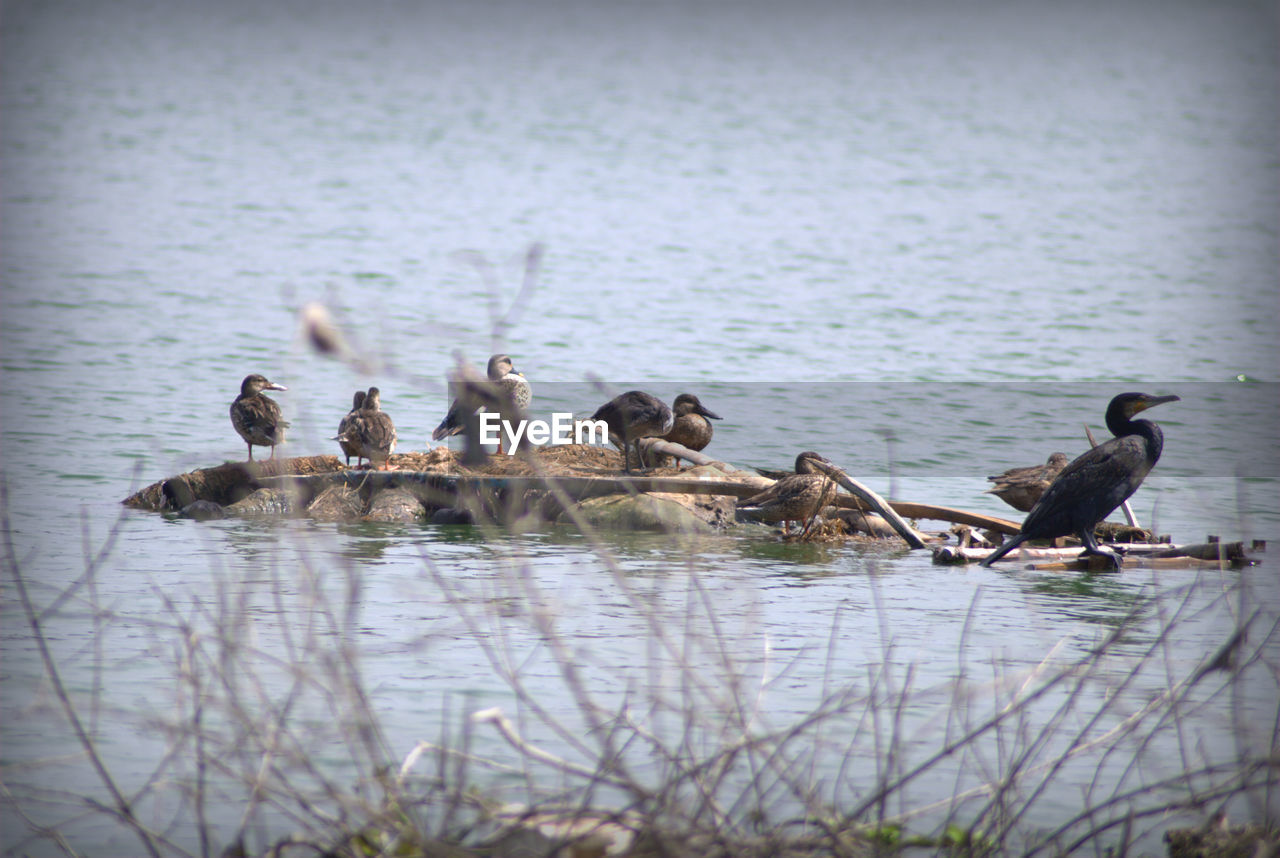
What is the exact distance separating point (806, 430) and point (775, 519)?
7033 millimetres

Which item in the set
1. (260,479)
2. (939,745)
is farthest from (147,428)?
(939,745)

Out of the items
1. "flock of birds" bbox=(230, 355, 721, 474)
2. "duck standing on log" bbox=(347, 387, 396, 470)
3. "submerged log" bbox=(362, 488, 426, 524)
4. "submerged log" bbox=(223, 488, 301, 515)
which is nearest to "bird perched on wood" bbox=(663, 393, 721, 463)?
"flock of birds" bbox=(230, 355, 721, 474)

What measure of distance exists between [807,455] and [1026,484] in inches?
72.6

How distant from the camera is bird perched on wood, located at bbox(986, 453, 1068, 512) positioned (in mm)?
Result: 11258

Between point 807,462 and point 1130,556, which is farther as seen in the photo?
point 807,462

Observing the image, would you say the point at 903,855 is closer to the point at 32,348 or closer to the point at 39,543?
the point at 39,543

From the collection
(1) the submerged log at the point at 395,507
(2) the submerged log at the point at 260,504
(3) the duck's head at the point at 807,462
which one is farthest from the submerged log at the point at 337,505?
(3) the duck's head at the point at 807,462

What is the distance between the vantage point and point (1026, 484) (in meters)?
11.3

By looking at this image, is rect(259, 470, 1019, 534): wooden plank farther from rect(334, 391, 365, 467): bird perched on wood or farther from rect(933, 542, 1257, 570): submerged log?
rect(933, 542, 1257, 570): submerged log

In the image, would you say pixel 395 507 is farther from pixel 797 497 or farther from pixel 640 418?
pixel 797 497

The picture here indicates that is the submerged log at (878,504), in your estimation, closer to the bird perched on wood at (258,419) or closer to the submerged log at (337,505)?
the submerged log at (337,505)

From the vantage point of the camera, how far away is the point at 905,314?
3391cm

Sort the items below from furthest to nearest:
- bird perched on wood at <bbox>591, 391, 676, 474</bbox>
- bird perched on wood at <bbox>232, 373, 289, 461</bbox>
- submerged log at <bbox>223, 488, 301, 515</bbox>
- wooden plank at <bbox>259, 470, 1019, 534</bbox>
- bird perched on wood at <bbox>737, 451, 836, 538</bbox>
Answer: bird perched on wood at <bbox>232, 373, 289, 461</bbox> < submerged log at <bbox>223, 488, 301, 515</bbox> < bird perched on wood at <bbox>591, 391, 676, 474</bbox> < wooden plank at <bbox>259, 470, 1019, 534</bbox> < bird perched on wood at <bbox>737, 451, 836, 538</bbox>

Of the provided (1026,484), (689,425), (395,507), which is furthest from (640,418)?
(1026,484)
